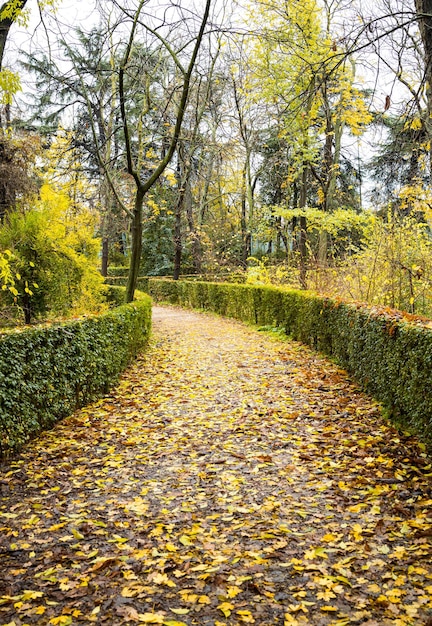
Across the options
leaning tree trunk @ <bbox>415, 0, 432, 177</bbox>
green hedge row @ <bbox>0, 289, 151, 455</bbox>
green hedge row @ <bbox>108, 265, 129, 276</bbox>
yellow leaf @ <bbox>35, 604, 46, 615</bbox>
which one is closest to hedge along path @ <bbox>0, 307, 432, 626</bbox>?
yellow leaf @ <bbox>35, 604, 46, 615</bbox>

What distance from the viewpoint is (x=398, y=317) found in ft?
19.8

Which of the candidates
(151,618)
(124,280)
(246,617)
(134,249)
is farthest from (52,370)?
(124,280)

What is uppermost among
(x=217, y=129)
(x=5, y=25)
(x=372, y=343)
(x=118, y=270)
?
(x=217, y=129)

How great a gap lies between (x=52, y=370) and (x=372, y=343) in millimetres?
4084

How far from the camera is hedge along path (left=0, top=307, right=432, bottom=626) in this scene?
2871 mm

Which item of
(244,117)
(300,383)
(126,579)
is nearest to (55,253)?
(300,383)

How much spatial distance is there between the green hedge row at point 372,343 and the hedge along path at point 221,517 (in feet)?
1.03

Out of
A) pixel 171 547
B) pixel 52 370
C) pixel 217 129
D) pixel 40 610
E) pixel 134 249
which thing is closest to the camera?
pixel 40 610

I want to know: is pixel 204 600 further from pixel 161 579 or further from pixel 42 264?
pixel 42 264

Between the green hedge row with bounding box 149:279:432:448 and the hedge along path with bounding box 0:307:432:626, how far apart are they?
1.03 feet

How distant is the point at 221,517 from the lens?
3.92 m

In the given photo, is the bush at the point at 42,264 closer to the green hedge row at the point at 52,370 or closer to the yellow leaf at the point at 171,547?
the green hedge row at the point at 52,370

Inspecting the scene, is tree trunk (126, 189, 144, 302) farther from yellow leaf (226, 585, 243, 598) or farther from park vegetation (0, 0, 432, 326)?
yellow leaf (226, 585, 243, 598)

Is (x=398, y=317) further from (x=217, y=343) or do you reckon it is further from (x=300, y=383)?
(x=217, y=343)
